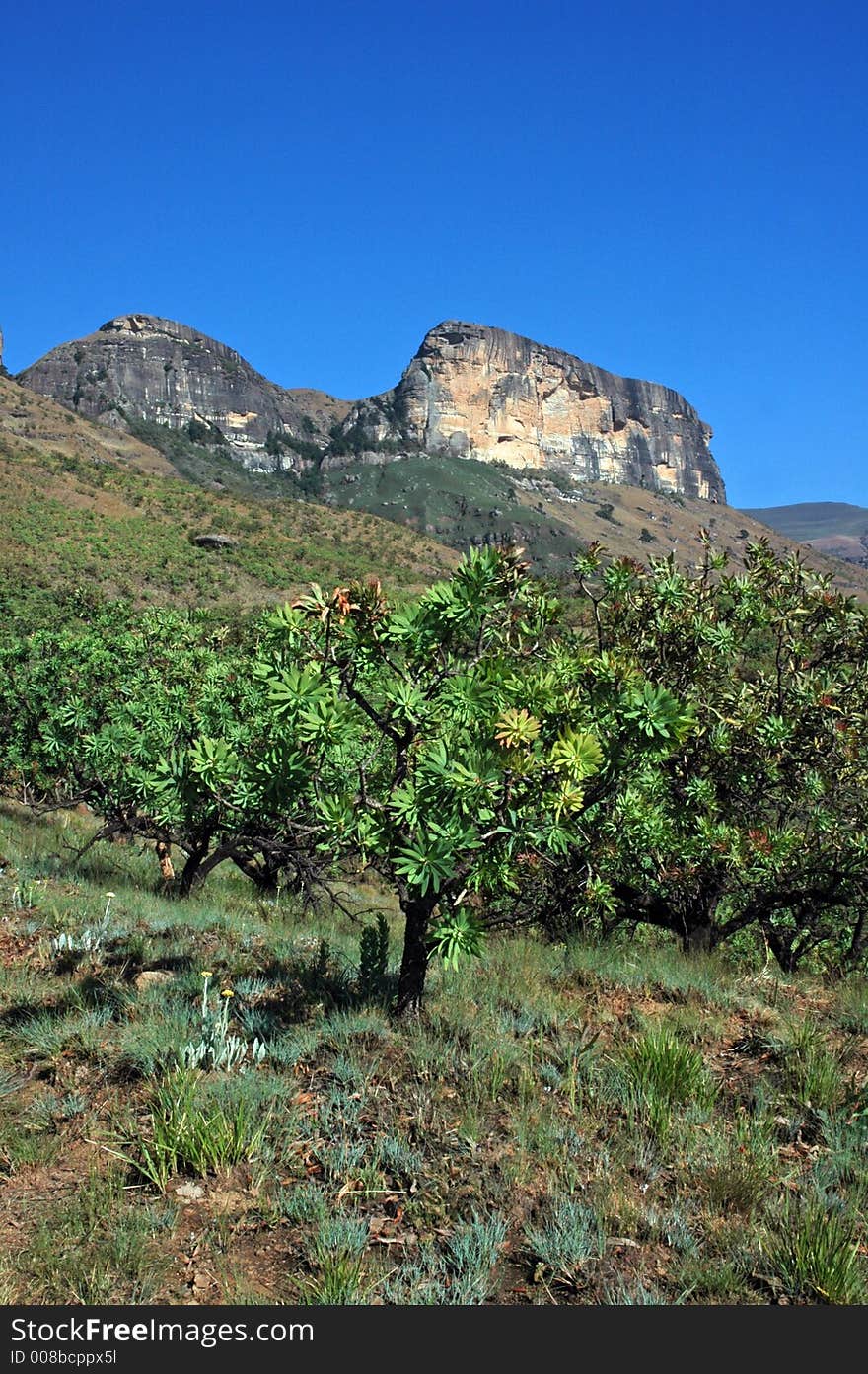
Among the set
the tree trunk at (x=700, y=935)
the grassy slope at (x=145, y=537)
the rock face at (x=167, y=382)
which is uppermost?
the rock face at (x=167, y=382)

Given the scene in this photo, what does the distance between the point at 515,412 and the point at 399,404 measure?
24698 mm

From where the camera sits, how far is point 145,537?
5150 cm

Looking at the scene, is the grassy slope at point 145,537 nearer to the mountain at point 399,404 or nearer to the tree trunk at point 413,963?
the tree trunk at point 413,963

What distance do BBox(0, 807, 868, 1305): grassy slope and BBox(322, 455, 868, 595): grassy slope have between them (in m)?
105

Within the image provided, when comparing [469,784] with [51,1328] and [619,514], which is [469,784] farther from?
[619,514]

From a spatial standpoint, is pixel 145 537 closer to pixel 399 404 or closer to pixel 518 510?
pixel 518 510

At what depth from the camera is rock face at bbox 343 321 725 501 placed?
559 ft

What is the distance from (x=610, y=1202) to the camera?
3.38m

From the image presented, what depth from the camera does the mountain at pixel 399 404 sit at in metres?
150

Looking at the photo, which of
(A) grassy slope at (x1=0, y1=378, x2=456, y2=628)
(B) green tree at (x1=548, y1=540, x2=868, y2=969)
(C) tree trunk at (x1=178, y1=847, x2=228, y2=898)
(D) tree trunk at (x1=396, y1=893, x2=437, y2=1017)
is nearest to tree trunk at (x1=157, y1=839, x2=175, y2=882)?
(C) tree trunk at (x1=178, y1=847, x2=228, y2=898)

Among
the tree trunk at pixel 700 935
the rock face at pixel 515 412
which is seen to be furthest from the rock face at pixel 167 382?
the tree trunk at pixel 700 935

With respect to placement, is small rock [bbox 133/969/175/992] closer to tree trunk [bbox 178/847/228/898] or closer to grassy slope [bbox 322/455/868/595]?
tree trunk [bbox 178/847/228/898]

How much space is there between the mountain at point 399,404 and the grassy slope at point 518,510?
1254 cm

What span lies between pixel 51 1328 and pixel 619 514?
16135 cm
